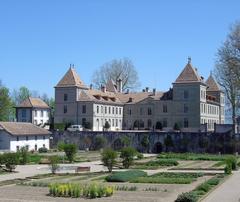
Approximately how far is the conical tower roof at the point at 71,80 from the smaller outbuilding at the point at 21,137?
11218 millimetres

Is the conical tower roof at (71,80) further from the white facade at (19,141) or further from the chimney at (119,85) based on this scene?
the white facade at (19,141)

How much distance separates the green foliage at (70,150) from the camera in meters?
51.9

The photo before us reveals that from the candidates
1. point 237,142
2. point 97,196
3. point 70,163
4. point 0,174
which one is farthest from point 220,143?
point 97,196

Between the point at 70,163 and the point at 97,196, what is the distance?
27.4 meters

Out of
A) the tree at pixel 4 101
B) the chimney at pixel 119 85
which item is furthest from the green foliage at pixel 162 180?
the chimney at pixel 119 85

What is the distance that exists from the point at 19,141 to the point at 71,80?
1870 centimetres

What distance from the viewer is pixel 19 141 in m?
66.8

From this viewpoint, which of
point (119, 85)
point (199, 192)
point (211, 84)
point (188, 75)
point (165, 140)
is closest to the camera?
point (199, 192)

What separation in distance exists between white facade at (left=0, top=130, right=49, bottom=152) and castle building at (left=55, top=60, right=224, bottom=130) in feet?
35.0

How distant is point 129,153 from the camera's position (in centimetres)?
4575

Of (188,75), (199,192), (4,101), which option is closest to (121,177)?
(199,192)

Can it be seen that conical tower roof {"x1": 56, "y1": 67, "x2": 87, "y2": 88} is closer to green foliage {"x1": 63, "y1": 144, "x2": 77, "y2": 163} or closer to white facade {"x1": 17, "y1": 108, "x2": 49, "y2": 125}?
white facade {"x1": 17, "y1": 108, "x2": 49, "y2": 125}

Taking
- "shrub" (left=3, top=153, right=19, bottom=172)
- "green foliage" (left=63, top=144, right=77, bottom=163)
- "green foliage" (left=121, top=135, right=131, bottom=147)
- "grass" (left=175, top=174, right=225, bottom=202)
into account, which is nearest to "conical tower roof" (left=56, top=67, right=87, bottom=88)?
"green foliage" (left=121, top=135, right=131, bottom=147)

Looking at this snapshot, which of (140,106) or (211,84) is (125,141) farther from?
(211,84)
